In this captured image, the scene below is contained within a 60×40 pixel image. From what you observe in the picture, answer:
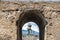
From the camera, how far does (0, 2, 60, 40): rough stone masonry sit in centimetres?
832

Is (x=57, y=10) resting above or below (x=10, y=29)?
above

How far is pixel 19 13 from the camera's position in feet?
27.5

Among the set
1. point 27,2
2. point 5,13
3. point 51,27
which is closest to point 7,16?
point 5,13

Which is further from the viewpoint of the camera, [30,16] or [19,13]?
[30,16]

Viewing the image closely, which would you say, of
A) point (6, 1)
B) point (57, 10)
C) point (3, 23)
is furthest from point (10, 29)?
point (57, 10)

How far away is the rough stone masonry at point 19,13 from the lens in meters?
8.32

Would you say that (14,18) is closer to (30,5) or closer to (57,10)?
(30,5)

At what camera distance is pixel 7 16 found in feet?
27.7

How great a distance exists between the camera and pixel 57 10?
8367mm

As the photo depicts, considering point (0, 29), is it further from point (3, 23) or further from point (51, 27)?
point (51, 27)

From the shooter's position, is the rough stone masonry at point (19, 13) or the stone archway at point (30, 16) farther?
the stone archway at point (30, 16)

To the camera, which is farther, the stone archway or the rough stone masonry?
the stone archway

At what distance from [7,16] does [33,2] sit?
40.9 inches

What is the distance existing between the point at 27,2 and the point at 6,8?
30.3 inches
